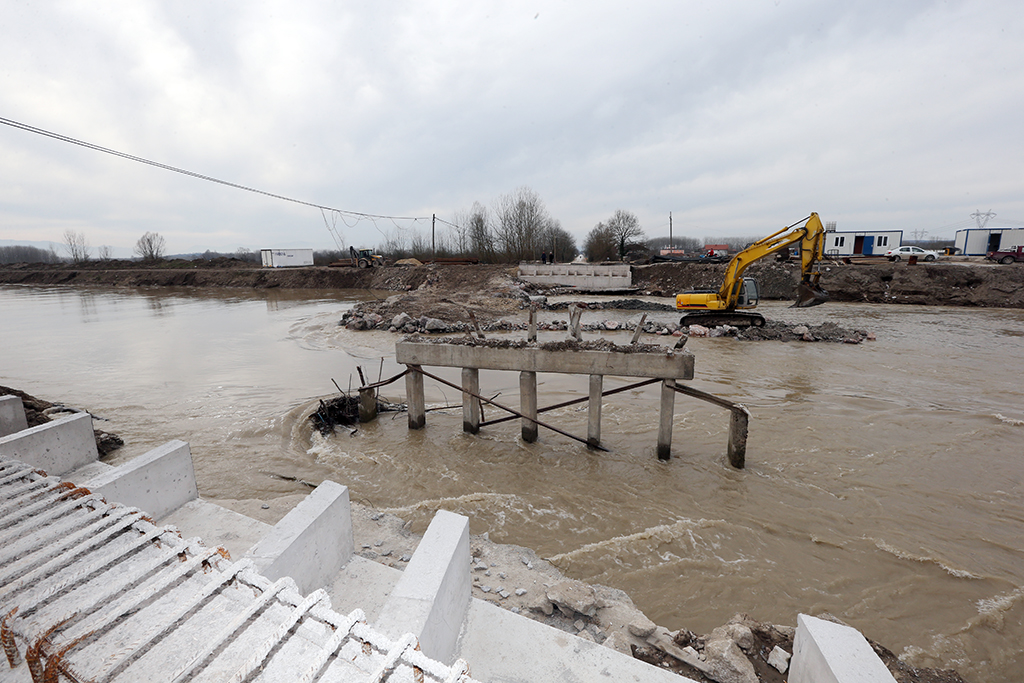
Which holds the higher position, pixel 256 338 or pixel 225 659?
pixel 225 659

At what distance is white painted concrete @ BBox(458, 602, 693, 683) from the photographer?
8.04 feet

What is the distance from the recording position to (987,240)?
38.2m

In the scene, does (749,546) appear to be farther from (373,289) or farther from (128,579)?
(373,289)

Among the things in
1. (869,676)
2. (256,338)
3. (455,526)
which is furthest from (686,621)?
(256,338)

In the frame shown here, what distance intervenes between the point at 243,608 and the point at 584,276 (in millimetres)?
32545

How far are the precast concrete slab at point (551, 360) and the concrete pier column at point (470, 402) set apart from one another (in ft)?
1.15

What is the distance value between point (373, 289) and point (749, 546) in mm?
41437

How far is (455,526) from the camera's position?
2.96 meters

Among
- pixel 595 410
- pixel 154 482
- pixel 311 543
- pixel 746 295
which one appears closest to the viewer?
pixel 311 543

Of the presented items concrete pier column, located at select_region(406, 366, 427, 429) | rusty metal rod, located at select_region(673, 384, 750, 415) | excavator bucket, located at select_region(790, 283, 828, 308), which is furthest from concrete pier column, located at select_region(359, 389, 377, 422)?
excavator bucket, located at select_region(790, 283, 828, 308)

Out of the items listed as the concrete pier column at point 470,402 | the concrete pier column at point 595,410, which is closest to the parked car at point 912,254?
the concrete pier column at point 595,410

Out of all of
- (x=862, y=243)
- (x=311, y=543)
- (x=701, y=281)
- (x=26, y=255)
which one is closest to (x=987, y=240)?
(x=862, y=243)

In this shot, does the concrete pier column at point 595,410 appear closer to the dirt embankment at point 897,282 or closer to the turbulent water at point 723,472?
the turbulent water at point 723,472

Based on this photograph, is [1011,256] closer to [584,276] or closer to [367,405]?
[584,276]
